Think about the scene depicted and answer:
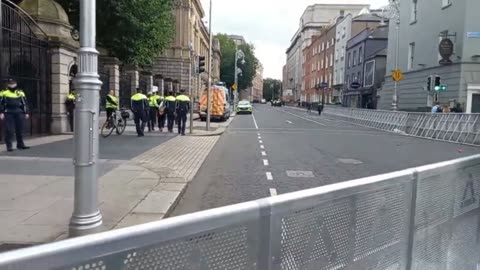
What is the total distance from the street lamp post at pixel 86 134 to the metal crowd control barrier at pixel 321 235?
302 centimetres

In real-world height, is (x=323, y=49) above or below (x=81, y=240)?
above

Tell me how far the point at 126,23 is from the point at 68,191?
15900mm

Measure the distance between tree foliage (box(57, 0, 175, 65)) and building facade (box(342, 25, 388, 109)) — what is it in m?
30.7

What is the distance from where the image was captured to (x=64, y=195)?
7.25m

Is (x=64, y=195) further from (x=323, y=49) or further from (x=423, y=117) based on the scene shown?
(x=323, y=49)

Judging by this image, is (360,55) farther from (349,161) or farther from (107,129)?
(349,161)

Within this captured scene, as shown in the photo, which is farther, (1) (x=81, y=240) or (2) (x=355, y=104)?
(2) (x=355, y=104)

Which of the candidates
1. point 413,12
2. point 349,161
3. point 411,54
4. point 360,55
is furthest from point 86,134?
point 360,55

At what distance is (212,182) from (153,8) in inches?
669

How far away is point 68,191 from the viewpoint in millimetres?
7547

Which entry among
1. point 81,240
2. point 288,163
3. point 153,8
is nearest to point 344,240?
point 81,240

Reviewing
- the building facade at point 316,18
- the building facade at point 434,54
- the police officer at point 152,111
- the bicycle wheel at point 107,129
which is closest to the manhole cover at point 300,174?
the bicycle wheel at point 107,129

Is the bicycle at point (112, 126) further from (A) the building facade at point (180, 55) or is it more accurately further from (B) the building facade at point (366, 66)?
(B) the building facade at point (366, 66)

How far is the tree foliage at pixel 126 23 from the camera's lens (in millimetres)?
21484
